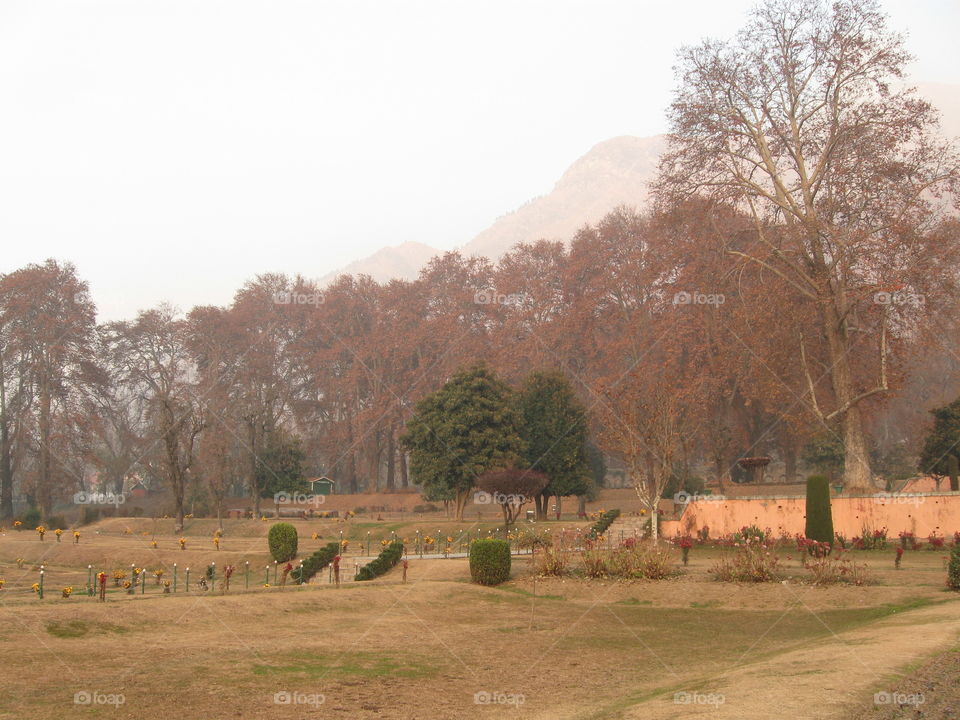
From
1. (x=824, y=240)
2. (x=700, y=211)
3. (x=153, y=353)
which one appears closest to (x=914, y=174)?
(x=824, y=240)

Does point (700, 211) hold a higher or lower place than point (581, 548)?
higher

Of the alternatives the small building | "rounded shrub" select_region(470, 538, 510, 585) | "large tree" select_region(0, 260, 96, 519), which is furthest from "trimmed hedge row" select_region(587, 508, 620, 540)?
"large tree" select_region(0, 260, 96, 519)

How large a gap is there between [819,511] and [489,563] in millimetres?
12200

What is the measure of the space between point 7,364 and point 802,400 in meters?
51.7

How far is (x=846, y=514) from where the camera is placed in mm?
31906

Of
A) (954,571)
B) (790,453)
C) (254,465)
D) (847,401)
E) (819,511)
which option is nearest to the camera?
(954,571)

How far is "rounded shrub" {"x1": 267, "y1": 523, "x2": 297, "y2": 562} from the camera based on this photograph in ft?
109

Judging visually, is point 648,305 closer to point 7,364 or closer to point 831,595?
point 831,595

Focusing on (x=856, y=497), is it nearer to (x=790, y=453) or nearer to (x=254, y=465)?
(x=790, y=453)

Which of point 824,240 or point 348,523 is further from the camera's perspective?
point 348,523

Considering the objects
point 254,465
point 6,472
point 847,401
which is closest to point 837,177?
point 847,401

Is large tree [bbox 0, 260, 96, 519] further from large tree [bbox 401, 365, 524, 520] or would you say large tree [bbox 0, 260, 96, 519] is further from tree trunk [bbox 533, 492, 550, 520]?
tree trunk [bbox 533, 492, 550, 520]

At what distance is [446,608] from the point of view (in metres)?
19.9

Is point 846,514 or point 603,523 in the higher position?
point 846,514
